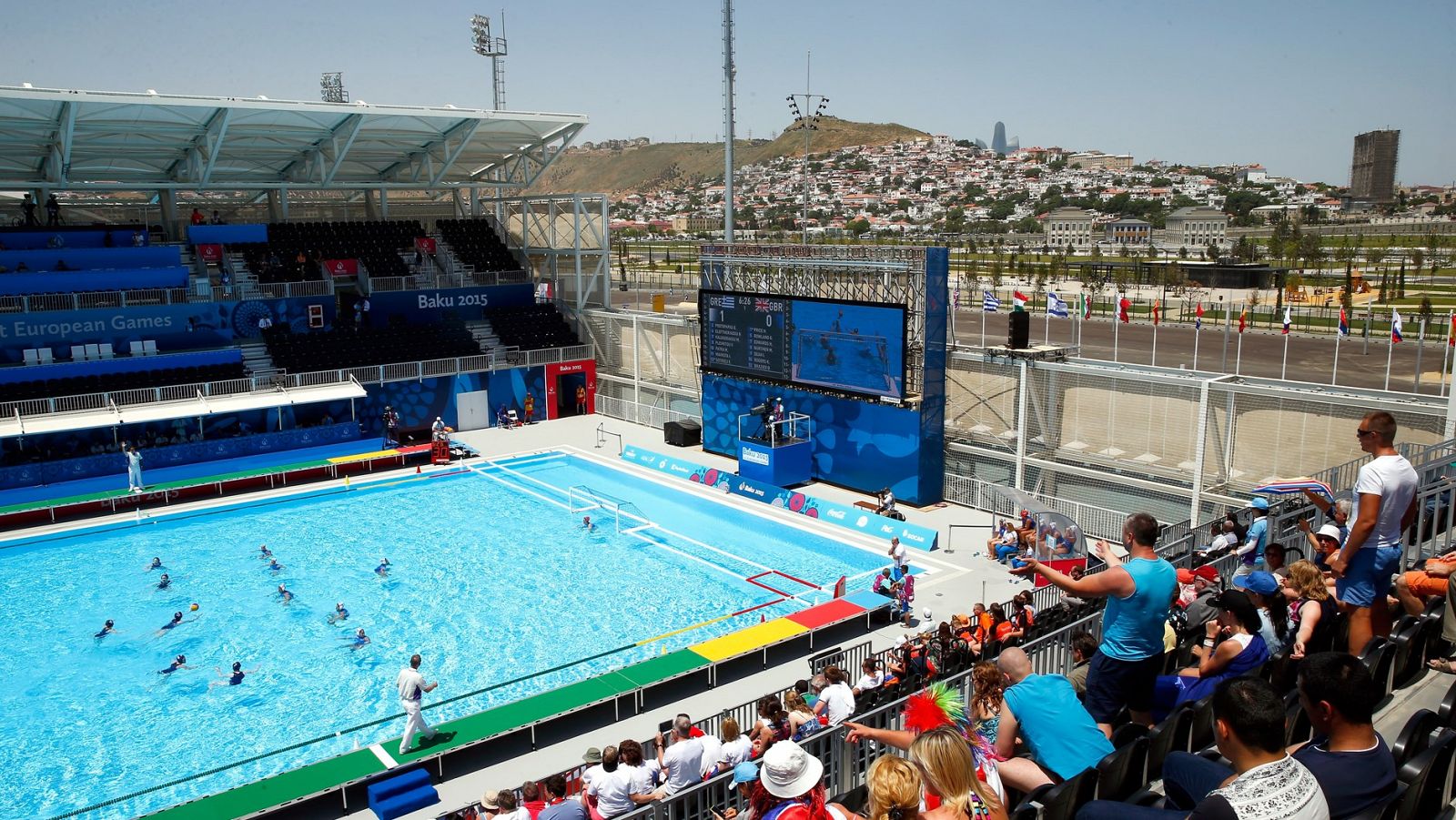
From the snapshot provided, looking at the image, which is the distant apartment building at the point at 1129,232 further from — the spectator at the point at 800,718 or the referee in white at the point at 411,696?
the spectator at the point at 800,718

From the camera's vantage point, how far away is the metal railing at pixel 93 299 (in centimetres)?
3020

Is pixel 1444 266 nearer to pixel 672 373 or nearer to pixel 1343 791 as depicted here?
pixel 672 373

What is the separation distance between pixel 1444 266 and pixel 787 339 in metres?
43.3

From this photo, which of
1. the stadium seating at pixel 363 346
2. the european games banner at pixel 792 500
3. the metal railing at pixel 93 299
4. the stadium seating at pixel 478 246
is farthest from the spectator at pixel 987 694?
the stadium seating at pixel 478 246

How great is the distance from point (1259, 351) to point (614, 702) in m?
32.0

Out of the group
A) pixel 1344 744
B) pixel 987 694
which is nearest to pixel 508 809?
pixel 987 694

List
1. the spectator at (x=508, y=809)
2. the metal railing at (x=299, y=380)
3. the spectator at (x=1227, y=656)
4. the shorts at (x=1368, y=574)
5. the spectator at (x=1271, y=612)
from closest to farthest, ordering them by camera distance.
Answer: the spectator at (x=1227, y=656), the shorts at (x=1368, y=574), the spectator at (x=1271, y=612), the spectator at (x=508, y=809), the metal railing at (x=299, y=380)

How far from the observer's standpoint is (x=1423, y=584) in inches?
334

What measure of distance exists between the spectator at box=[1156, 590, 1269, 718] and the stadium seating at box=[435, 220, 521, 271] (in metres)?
35.2

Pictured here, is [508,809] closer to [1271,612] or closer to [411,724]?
[411,724]

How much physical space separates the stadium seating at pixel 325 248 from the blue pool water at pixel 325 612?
1192 cm

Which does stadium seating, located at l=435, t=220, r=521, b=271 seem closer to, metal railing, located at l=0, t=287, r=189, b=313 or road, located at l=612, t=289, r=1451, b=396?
metal railing, located at l=0, t=287, r=189, b=313

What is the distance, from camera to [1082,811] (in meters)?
5.28

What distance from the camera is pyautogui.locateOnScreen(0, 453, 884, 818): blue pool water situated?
14.2m
